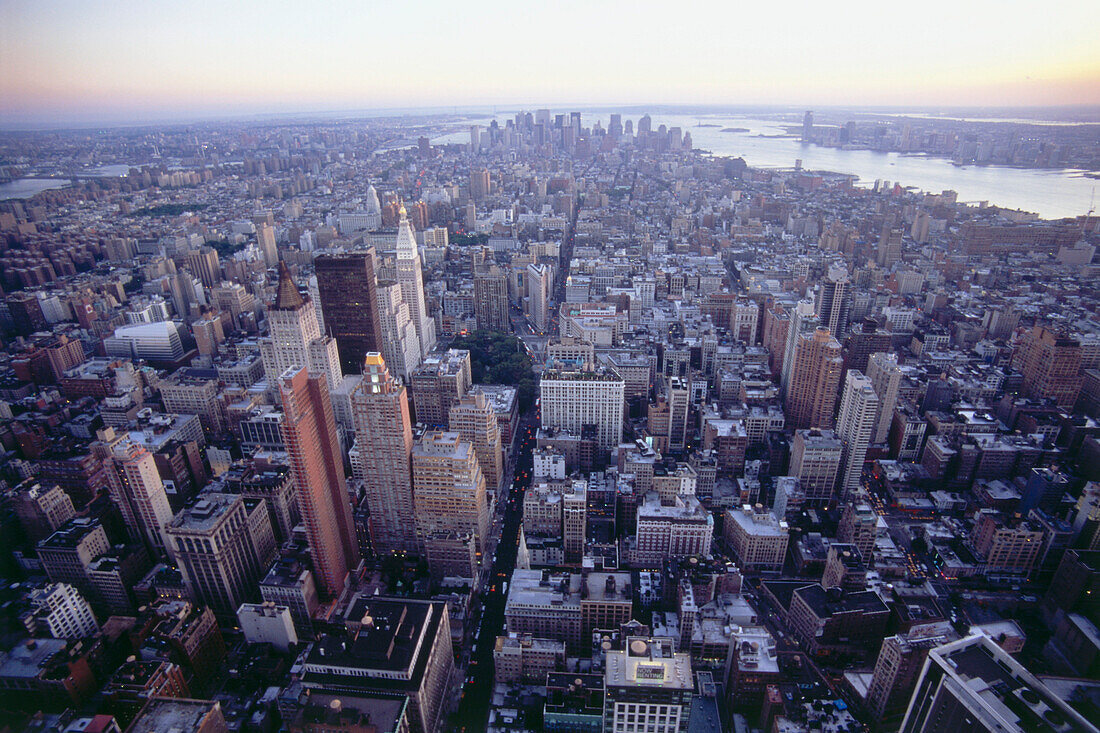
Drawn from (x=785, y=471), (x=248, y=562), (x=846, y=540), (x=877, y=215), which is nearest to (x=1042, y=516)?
(x=846, y=540)

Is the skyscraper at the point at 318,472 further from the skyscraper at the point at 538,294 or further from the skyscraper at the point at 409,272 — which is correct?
the skyscraper at the point at 538,294

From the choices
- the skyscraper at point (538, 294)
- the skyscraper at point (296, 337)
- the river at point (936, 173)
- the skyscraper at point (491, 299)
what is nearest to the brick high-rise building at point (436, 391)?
the skyscraper at point (296, 337)

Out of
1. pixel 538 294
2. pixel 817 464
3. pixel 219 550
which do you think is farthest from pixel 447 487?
pixel 538 294

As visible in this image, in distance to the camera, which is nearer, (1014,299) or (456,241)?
(1014,299)

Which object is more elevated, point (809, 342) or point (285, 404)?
point (285, 404)

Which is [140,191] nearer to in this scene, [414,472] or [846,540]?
[414,472]

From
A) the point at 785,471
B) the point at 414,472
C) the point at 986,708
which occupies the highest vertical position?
the point at 986,708

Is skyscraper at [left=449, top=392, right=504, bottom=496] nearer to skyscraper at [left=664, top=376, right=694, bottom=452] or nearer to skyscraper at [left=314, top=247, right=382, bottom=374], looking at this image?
skyscraper at [left=664, top=376, right=694, bottom=452]

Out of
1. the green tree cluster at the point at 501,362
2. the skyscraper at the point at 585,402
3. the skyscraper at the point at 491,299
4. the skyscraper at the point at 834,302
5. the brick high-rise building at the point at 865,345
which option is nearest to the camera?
the skyscraper at the point at 585,402
